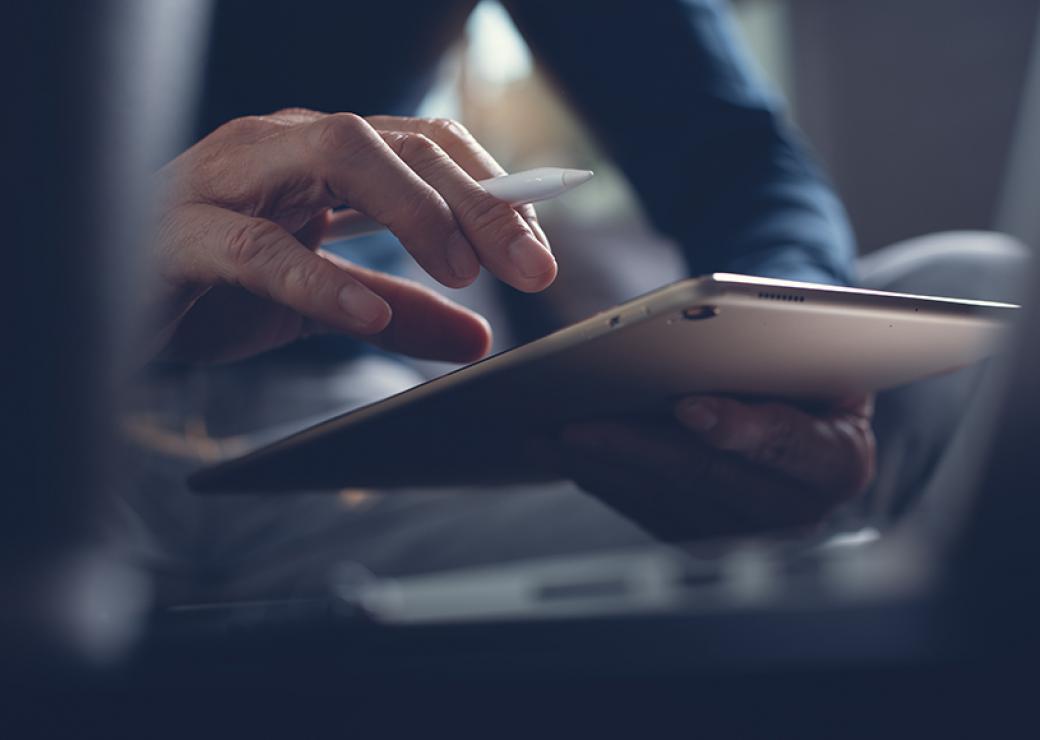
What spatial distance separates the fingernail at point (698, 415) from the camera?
397mm

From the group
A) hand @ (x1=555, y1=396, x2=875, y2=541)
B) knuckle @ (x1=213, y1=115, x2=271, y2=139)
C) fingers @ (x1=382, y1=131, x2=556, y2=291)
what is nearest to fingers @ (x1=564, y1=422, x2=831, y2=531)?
hand @ (x1=555, y1=396, x2=875, y2=541)

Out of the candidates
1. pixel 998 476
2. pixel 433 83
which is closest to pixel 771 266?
pixel 433 83

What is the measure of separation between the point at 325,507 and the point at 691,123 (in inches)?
22.9

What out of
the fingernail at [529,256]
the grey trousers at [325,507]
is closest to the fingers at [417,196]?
the fingernail at [529,256]

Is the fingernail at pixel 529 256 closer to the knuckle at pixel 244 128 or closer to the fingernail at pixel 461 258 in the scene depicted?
the fingernail at pixel 461 258

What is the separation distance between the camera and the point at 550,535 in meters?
0.77

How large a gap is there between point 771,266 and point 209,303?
46cm

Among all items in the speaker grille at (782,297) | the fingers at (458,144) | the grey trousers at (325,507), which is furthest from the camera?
the grey trousers at (325,507)

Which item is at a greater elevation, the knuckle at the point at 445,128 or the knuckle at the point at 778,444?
the knuckle at the point at 445,128

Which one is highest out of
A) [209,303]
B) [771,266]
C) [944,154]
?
[209,303]

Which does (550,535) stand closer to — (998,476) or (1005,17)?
(998,476)

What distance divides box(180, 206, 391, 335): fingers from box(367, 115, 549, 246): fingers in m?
0.08

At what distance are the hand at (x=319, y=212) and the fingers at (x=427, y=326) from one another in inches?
3.5

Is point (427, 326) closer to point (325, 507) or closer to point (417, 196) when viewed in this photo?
point (417, 196)
